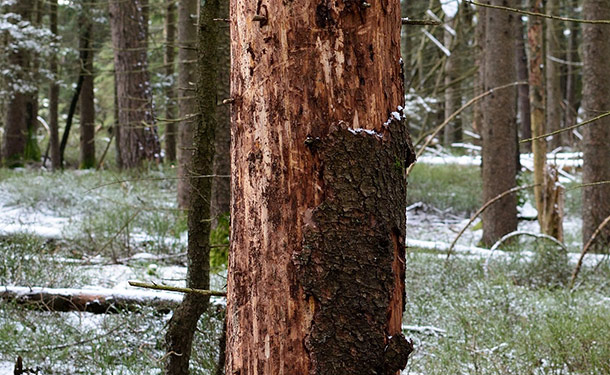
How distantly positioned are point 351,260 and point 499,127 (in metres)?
8.23

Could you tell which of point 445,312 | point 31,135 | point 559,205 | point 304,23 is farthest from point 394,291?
point 31,135

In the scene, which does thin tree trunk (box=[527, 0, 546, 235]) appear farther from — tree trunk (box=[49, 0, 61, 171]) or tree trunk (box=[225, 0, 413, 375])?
tree trunk (box=[49, 0, 61, 171])

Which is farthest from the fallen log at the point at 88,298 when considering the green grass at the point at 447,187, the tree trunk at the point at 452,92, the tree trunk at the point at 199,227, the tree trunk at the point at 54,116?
the tree trunk at the point at 54,116

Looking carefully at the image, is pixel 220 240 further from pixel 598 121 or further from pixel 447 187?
pixel 447 187

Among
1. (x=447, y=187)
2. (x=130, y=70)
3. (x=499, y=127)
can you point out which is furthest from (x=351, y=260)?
(x=130, y=70)

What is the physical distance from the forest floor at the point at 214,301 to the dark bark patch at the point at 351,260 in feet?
5.32

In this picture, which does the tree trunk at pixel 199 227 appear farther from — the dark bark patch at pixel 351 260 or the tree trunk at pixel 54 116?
the tree trunk at pixel 54 116

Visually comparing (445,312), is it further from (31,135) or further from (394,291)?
(31,135)

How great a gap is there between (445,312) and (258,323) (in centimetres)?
349

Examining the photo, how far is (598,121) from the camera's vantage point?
26.7 ft

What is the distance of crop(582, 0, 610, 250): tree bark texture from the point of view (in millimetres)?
8133

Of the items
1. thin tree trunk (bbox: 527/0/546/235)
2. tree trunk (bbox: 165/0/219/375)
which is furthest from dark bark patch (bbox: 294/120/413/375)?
thin tree trunk (bbox: 527/0/546/235)

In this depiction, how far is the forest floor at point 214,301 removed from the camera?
13.0 feet

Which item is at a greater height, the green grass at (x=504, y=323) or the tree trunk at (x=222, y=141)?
the tree trunk at (x=222, y=141)
